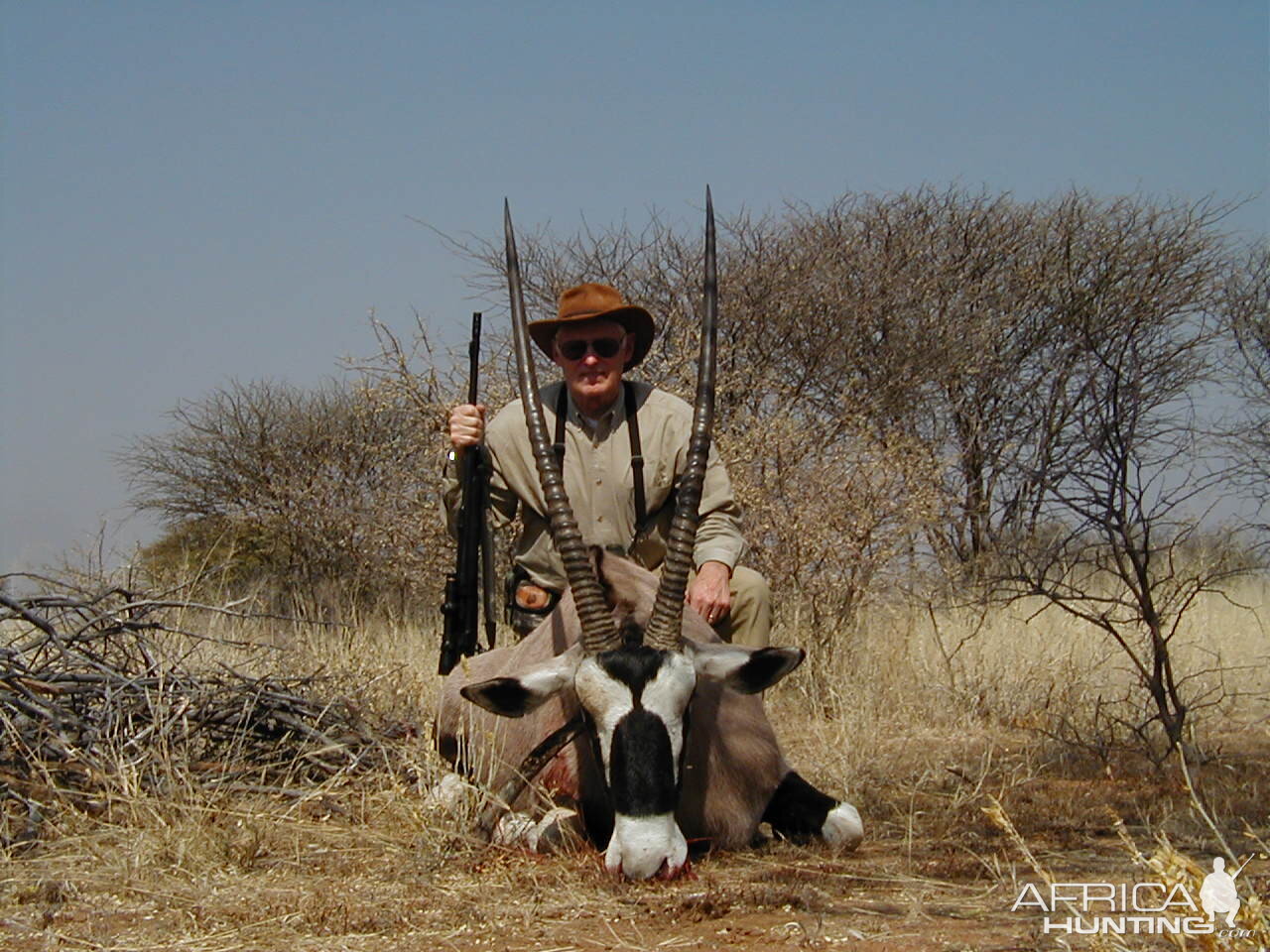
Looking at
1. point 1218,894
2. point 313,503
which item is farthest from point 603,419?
point 313,503

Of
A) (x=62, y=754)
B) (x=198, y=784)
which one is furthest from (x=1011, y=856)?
(x=62, y=754)

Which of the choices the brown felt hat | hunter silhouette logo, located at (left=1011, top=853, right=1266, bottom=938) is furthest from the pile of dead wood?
hunter silhouette logo, located at (left=1011, top=853, right=1266, bottom=938)

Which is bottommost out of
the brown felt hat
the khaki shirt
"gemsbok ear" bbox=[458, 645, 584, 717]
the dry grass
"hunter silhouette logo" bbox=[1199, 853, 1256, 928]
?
the dry grass

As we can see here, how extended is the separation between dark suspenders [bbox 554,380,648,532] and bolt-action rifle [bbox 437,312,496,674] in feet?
1.10

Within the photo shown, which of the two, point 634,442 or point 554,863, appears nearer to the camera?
point 554,863

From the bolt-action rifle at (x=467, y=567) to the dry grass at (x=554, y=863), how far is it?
40cm

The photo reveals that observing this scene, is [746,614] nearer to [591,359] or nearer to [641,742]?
[591,359]

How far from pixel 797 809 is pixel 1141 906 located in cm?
122

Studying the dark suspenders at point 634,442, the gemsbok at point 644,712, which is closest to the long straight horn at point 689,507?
the gemsbok at point 644,712

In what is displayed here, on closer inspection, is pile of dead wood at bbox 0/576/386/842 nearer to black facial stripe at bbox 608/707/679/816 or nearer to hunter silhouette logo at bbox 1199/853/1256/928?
black facial stripe at bbox 608/707/679/816

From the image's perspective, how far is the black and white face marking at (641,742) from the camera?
358cm

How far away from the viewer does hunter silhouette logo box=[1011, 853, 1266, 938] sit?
8.14 feet

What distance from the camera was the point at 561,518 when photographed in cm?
418

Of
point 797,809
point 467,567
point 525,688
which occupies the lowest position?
point 797,809
